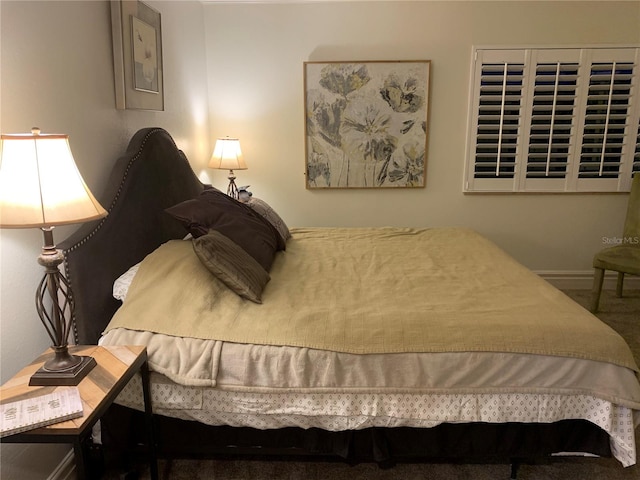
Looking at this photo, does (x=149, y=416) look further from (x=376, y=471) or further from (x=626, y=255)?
(x=626, y=255)

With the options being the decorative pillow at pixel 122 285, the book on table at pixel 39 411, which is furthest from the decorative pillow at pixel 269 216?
the book on table at pixel 39 411

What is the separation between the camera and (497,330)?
1.73 metres

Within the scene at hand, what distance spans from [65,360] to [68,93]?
1.05 metres

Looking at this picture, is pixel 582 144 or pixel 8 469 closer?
pixel 8 469

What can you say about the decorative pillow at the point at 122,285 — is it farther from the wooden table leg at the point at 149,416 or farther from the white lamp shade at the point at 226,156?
the white lamp shade at the point at 226,156

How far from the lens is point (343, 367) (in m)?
1.67

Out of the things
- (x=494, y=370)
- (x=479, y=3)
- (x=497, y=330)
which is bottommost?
(x=494, y=370)

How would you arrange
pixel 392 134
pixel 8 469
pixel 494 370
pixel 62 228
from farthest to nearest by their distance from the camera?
pixel 392 134 → pixel 62 228 → pixel 494 370 → pixel 8 469

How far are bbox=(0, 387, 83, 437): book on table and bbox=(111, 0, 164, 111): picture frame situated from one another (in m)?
1.44

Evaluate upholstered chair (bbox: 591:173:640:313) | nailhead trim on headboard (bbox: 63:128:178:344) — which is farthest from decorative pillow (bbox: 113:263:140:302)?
upholstered chair (bbox: 591:173:640:313)

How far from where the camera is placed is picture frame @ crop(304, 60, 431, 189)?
3789 millimetres

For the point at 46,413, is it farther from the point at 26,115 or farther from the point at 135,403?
the point at 26,115

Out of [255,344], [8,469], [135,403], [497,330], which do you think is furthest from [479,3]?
[8,469]

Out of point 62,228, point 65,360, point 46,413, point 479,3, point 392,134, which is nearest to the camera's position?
point 46,413
